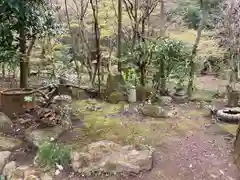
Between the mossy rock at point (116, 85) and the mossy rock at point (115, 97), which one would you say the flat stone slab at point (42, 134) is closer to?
the mossy rock at point (115, 97)

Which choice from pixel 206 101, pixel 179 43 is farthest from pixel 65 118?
pixel 206 101

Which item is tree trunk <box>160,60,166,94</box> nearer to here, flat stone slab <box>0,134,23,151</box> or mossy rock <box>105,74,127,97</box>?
mossy rock <box>105,74,127,97</box>

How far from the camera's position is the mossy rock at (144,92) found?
5.62 m

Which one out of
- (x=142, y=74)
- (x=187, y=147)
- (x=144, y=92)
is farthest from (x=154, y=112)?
(x=142, y=74)

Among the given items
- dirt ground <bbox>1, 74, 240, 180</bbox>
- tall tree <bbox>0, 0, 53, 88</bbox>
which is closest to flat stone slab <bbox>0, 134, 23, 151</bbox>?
dirt ground <bbox>1, 74, 240, 180</bbox>

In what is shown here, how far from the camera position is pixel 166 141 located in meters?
3.83

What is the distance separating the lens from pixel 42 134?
3.72 meters

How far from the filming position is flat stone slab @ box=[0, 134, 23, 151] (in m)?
3.60

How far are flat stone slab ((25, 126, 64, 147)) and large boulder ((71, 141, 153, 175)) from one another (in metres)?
0.48

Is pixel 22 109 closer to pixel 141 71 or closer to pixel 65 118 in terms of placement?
pixel 65 118

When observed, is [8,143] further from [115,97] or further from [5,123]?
[115,97]

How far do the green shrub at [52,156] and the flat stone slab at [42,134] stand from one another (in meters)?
0.26

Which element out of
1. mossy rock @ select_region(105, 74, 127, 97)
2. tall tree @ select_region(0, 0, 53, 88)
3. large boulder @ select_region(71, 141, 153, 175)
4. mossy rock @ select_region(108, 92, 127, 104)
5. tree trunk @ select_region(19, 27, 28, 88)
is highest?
tall tree @ select_region(0, 0, 53, 88)

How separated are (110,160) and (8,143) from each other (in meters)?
1.23
